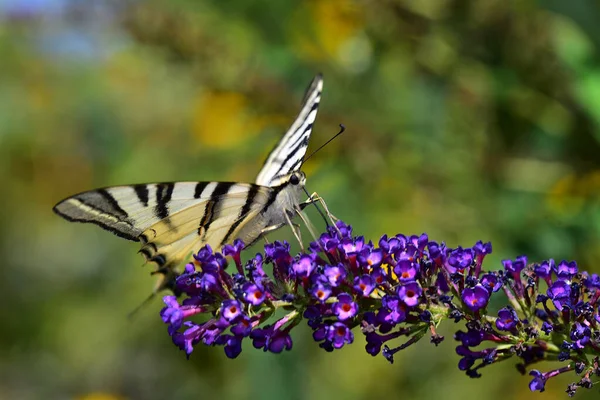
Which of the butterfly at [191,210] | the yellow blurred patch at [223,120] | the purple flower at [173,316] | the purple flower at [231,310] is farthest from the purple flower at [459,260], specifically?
the yellow blurred patch at [223,120]

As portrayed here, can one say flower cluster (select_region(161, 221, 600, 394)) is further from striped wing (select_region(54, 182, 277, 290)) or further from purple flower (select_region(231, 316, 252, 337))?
striped wing (select_region(54, 182, 277, 290))

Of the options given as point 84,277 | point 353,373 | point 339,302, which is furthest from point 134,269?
point 339,302

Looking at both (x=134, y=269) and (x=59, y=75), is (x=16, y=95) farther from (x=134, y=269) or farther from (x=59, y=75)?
(x=134, y=269)

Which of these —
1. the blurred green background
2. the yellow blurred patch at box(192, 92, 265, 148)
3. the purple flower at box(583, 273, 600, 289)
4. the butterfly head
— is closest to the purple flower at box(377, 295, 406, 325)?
the purple flower at box(583, 273, 600, 289)

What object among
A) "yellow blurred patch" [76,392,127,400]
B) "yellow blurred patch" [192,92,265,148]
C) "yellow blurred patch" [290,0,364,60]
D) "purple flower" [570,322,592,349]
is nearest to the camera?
"purple flower" [570,322,592,349]

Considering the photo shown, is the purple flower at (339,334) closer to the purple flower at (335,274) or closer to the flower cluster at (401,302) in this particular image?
the flower cluster at (401,302)

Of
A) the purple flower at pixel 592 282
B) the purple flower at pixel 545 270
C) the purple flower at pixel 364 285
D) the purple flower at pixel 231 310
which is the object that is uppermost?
the purple flower at pixel 231 310
